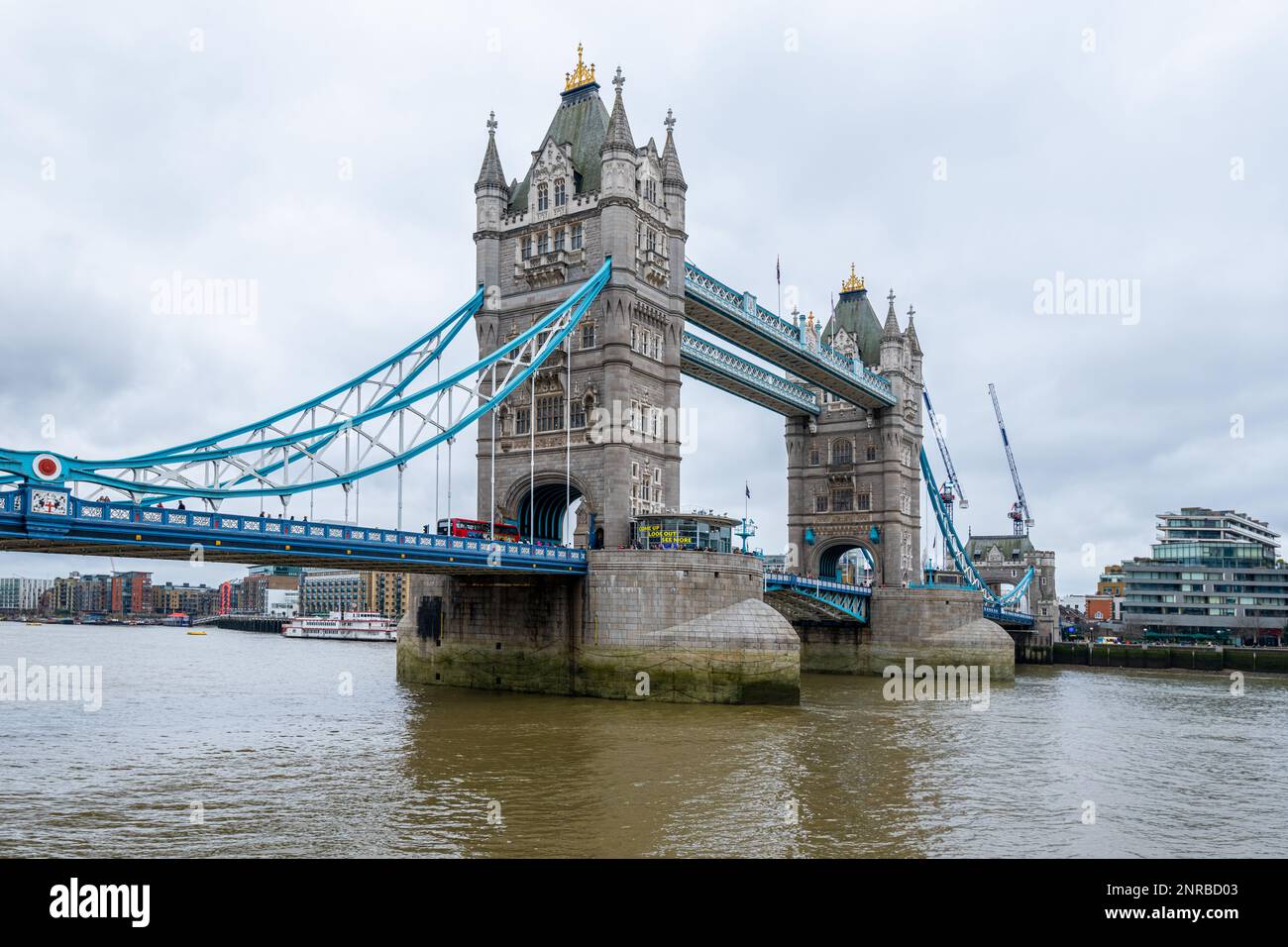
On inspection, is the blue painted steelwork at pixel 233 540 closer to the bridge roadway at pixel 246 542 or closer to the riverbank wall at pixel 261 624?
the bridge roadway at pixel 246 542

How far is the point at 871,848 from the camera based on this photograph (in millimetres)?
20484

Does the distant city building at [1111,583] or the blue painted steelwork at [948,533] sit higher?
the blue painted steelwork at [948,533]

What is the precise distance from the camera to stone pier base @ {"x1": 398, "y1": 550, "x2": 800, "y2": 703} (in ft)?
144

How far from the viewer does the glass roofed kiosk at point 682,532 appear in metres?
49.0

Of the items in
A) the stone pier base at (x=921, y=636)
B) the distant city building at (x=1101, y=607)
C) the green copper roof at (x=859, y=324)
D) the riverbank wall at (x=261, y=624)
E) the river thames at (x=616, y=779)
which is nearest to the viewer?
the river thames at (x=616, y=779)

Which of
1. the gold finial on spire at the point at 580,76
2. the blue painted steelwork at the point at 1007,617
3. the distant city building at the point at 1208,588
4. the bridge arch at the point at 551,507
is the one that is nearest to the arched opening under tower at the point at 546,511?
the bridge arch at the point at 551,507

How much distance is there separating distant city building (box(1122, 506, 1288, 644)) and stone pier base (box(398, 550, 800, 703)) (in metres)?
82.7

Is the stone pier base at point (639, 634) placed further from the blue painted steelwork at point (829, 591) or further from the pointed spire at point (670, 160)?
the pointed spire at point (670, 160)

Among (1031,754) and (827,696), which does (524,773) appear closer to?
(1031,754)

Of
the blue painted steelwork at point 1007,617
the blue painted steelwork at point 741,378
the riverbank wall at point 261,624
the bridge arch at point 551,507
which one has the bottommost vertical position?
the riverbank wall at point 261,624

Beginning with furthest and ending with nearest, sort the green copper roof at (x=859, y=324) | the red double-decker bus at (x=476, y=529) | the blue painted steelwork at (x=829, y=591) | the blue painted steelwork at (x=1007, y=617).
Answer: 1. the blue painted steelwork at (x=1007, y=617)
2. the green copper roof at (x=859, y=324)
3. the blue painted steelwork at (x=829, y=591)
4. the red double-decker bus at (x=476, y=529)

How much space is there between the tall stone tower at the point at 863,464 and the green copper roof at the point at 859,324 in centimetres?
8

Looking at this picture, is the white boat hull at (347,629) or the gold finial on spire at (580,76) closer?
the gold finial on spire at (580,76)
